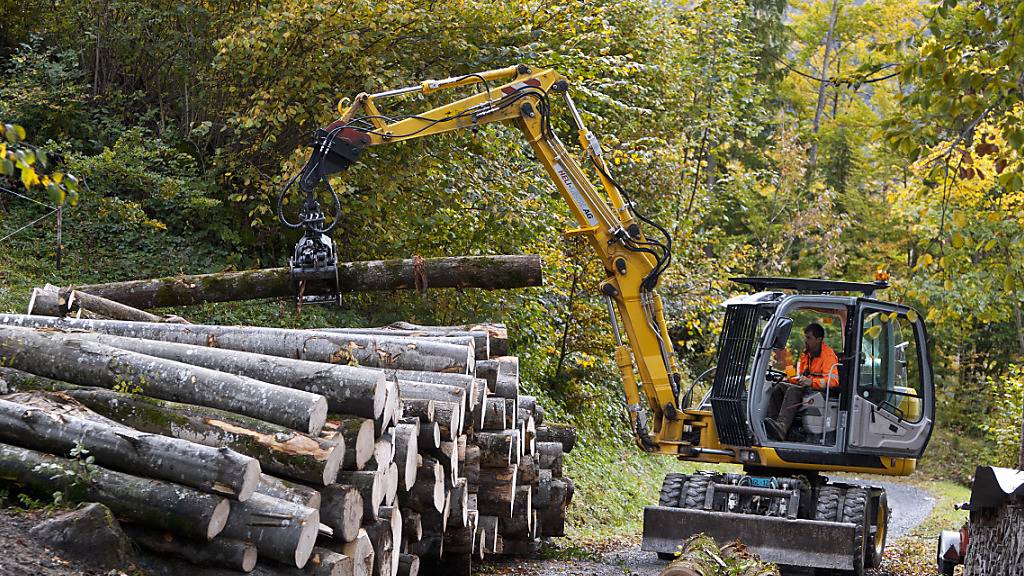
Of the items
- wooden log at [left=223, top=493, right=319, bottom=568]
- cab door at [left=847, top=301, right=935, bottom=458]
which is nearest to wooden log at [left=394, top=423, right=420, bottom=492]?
wooden log at [left=223, top=493, right=319, bottom=568]

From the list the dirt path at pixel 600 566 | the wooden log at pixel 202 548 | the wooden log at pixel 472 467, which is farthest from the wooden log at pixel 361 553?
the dirt path at pixel 600 566

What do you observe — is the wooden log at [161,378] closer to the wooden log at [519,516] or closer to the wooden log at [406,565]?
the wooden log at [406,565]

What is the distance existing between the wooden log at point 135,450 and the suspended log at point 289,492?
452mm

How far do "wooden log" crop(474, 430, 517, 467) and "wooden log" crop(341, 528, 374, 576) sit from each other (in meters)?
3.03

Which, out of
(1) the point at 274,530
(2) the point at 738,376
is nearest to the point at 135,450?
(1) the point at 274,530

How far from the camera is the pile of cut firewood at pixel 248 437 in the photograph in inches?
214

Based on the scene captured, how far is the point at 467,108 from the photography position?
35.9ft

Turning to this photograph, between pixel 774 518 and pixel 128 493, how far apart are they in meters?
6.49

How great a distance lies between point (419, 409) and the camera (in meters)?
7.76

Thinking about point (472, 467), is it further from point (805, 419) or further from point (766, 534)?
point (805, 419)

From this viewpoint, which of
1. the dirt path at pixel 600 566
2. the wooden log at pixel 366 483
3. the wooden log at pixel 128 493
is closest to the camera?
the wooden log at pixel 128 493

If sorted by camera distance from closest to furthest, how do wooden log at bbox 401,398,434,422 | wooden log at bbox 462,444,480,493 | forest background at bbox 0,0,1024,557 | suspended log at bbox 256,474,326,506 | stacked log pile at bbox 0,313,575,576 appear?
1. stacked log pile at bbox 0,313,575,576
2. suspended log at bbox 256,474,326,506
3. wooden log at bbox 401,398,434,422
4. wooden log at bbox 462,444,480,493
5. forest background at bbox 0,0,1024,557

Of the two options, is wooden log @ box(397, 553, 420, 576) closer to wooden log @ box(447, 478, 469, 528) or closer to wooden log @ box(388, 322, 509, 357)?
wooden log @ box(447, 478, 469, 528)

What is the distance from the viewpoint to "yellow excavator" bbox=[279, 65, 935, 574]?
33.9 feet
